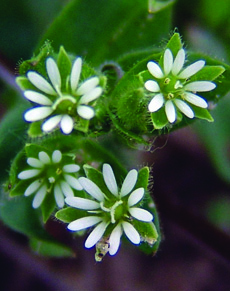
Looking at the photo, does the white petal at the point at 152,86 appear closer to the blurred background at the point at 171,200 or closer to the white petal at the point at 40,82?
the white petal at the point at 40,82

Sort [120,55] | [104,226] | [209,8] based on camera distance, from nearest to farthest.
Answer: [104,226]
[120,55]
[209,8]

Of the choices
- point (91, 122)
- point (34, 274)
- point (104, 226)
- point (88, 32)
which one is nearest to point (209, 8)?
point (88, 32)

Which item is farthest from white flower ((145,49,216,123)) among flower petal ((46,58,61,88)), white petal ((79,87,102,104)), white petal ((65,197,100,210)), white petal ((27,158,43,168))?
white petal ((27,158,43,168))

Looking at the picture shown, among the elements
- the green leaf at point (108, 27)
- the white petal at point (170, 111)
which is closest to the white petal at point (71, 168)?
the white petal at point (170, 111)

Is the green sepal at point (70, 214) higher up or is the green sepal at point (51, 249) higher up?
the green sepal at point (70, 214)

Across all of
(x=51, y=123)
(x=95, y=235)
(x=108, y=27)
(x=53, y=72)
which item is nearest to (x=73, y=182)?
(x=95, y=235)

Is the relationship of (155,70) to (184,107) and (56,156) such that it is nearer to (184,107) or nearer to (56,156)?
(184,107)

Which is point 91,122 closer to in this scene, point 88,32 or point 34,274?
point 88,32
